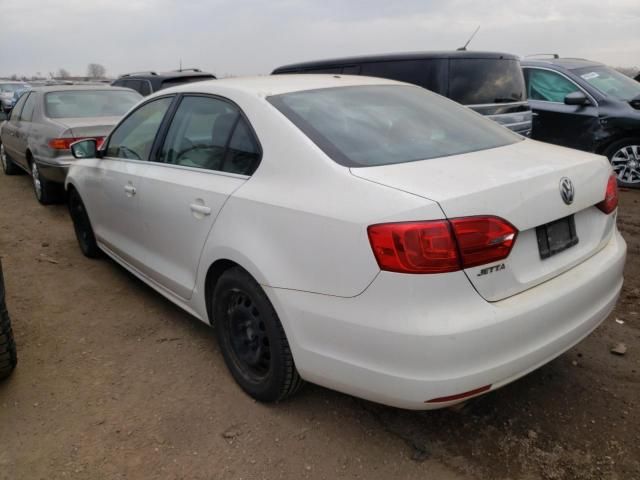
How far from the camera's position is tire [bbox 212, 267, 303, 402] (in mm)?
2471

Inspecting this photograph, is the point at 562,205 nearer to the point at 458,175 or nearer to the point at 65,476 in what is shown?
the point at 458,175

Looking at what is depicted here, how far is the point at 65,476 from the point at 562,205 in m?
2.39

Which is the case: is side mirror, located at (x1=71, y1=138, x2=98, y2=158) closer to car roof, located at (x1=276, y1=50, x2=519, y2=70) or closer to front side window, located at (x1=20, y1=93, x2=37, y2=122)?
car roof, located at (x1=276, y1=50, x2=519, y2=70)

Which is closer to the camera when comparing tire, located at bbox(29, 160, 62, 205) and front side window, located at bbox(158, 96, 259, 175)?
front side window, located at bbox(158, 96, 259, 175)

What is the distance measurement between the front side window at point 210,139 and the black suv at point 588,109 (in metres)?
5.68

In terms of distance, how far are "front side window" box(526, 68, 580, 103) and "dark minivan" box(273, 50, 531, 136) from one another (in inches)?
72.0

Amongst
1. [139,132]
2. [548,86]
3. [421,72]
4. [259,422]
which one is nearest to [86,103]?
[139,132]

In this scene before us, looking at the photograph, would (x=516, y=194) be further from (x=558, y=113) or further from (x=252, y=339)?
(x=558, y=113)

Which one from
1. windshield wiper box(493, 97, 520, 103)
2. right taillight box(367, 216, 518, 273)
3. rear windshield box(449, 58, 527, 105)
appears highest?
rear windshield box(449, 58, 527, 105)

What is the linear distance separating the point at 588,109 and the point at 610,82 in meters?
0.80

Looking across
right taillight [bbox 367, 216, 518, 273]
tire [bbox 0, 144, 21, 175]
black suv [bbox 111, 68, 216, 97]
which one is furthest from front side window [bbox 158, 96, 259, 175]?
tire [bbox 0, 144, 21, 175]

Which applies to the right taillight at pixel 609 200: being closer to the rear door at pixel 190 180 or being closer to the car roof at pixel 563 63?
the rear door at pixel 190 180

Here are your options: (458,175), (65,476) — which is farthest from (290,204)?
(65,476)

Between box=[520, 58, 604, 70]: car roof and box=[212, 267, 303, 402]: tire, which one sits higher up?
box=[520, 58, 604, 70]: car roof
